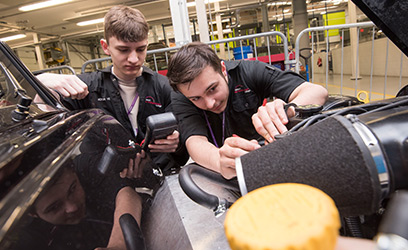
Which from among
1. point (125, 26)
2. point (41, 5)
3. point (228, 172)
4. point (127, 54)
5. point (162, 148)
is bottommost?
point (162, 148)

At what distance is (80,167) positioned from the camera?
0.57 m

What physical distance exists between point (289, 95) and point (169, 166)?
0.90 metres

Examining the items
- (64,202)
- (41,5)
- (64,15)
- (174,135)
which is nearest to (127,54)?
(174,135)

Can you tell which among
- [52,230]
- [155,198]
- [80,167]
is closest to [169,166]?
[155,198]

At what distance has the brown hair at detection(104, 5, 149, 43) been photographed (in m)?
1.96

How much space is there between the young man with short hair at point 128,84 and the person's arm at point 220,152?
1.14 feet

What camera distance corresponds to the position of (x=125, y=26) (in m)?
1.95

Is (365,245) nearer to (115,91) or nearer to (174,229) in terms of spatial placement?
Answer: (174,229)

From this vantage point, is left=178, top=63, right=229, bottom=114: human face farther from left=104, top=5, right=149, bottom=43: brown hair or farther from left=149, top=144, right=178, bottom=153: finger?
left=104, top=5, right=149, bottom=43: brown hair

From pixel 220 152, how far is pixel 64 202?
0.43 m

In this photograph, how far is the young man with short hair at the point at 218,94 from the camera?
4.98 ft

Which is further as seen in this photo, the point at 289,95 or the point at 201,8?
the point at 201,8

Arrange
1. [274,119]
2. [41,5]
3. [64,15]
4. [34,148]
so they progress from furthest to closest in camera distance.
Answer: [64,15], [41,5], [274,119], [34,148]

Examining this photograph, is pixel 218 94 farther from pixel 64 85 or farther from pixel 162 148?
pixel 64 85
